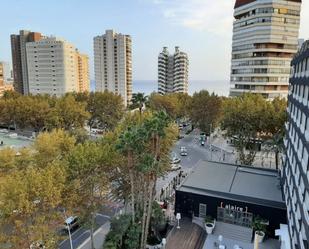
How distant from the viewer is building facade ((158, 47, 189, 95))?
463 ft

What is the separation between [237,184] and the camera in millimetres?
32594

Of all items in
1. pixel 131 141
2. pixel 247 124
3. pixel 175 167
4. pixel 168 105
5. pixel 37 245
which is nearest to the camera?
pixel 37 245

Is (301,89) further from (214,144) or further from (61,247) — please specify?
(214,144)

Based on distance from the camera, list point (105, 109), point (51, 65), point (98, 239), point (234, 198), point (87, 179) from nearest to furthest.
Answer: point (87, 179) → point (98, 239) → point (234, 198) → point (105, 109) → point (51, 65)

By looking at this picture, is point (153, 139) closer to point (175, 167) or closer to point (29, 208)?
point (29, 208)

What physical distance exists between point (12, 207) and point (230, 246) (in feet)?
64.6

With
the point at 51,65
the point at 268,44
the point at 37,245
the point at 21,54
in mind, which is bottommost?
the point at 37,245

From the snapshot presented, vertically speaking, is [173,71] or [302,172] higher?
[173,71]

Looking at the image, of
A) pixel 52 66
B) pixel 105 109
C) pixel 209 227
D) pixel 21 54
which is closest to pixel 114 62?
pixel 52 66

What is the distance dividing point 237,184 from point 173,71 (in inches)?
4604

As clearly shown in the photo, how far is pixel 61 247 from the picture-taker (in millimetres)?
26719

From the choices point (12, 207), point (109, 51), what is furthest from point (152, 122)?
point (109, 51)

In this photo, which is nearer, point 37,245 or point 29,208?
point 29,208

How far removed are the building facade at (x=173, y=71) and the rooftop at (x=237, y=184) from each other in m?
108
